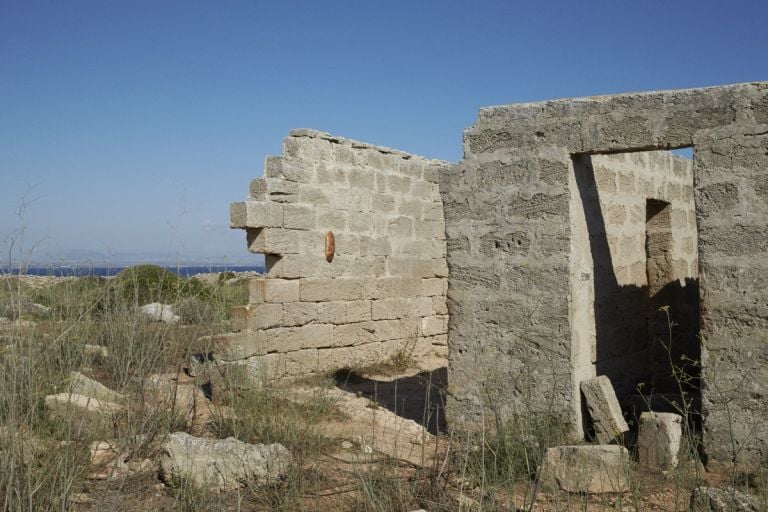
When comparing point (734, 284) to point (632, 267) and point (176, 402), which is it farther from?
point (176, 402)

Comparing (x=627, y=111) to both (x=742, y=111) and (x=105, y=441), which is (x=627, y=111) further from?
(x=105, y=441)

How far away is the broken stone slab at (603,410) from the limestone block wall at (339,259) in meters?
3.08

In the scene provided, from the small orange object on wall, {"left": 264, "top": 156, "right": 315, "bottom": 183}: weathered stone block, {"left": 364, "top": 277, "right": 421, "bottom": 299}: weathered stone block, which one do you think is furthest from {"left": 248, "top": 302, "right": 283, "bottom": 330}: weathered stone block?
{"left": 364, "top": 277, "right": 421, "bottom": 299}: weathered stone block

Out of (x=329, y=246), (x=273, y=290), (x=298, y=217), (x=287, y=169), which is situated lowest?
(x=273, y=290)

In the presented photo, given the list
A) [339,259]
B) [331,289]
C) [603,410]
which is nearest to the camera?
[603,410]

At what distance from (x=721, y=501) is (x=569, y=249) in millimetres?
2052

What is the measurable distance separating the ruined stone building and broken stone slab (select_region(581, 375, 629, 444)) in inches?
4.2

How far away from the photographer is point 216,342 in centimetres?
757

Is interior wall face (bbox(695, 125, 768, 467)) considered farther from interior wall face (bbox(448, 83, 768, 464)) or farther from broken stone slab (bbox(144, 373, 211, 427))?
broken stone slab (bbox(144, 373, 211, 427))

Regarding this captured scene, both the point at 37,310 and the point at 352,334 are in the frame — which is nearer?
the point at 37,310

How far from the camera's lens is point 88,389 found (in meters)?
5.92

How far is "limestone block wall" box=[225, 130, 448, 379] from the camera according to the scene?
309 inches

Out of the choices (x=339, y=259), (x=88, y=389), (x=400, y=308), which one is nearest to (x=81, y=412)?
(x=88, y=389)

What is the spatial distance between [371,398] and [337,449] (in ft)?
6.76
